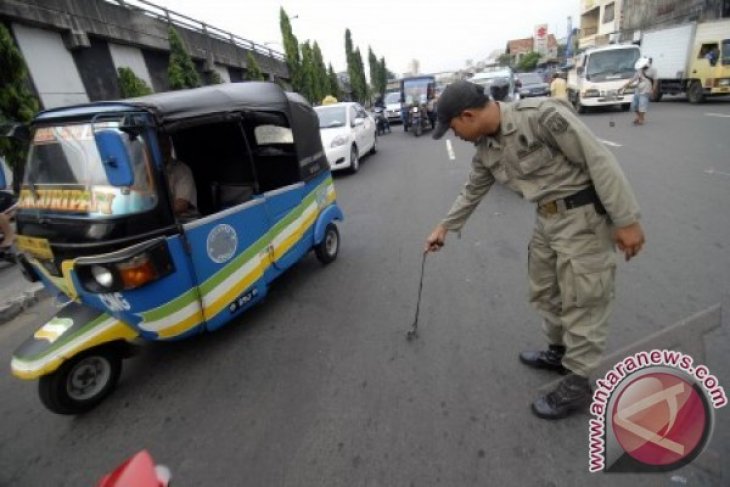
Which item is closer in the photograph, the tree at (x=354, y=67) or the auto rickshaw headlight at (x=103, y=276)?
the auto rickshaw headlight at (x=103, y=276)

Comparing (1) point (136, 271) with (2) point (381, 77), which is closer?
(1) point (136, 271)

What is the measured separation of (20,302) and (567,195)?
574 cm

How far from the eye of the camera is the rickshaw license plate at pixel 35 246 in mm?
2869

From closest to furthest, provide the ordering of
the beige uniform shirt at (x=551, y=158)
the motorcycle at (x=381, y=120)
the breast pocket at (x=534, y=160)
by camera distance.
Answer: the beige uniform shirt at (x=551, y=158)
the breast pocket at (x=534, y=160)
the motorcycle at (x=381, y=120)

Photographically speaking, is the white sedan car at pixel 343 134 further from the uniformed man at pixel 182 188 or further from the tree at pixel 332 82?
the tree at pixel 332 82

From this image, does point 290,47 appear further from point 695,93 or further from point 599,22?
point 599,22

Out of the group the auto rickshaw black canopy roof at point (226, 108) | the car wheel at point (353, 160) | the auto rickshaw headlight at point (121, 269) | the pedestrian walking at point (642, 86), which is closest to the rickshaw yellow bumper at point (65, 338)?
the auto rickshaw headlight at point (121, 269)

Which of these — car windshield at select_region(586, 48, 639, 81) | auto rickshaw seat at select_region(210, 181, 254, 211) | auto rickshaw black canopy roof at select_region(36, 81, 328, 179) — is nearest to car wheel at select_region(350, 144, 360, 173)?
auto rickshaw black canopy roof at select_region(36, 81, 328, 179)

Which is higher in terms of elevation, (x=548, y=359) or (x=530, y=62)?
(x=530, y=62)

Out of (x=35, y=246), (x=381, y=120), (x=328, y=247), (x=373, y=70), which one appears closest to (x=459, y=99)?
(x=35, y=246)

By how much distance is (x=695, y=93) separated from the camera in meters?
16.8

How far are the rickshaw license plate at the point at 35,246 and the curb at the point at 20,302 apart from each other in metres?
2.08

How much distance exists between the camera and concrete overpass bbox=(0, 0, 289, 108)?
35.3 ft

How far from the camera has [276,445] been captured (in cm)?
244
